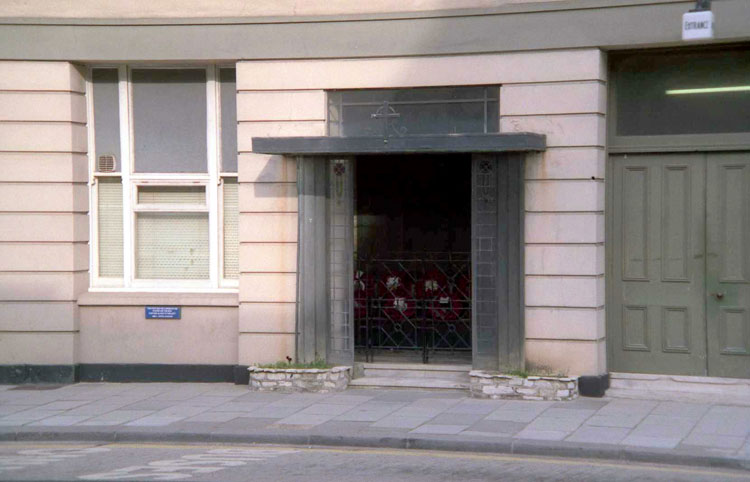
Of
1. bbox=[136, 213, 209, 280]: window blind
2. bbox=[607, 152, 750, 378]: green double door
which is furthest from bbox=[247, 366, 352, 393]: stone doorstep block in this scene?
bbox=[607, 152, 750, 378]: green double door

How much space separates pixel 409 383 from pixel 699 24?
529cm

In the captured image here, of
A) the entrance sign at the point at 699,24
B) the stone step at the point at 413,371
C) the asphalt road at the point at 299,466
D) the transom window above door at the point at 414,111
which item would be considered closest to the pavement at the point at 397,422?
the asphalt road at the point at 299,466

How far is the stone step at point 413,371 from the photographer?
1295cm

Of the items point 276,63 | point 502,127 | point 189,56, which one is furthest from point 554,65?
point 189,56

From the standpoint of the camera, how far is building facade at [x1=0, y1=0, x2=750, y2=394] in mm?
12117

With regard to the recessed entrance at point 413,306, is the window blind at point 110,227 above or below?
above

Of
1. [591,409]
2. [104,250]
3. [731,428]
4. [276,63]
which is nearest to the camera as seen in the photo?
[731,428]

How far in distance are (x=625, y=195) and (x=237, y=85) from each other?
4.90m

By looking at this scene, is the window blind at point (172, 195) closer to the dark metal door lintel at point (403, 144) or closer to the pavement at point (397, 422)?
the dark metal door lintel at point (403, 144)

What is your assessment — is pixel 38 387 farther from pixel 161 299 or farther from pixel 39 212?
pixel 39 212

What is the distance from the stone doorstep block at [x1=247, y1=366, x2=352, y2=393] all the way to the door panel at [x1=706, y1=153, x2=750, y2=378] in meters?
4.31

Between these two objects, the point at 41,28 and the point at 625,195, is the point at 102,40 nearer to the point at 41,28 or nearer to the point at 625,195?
the point at 41,28

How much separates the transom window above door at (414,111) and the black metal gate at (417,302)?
1.78 meters

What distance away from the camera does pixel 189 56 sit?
1323 centimetres
